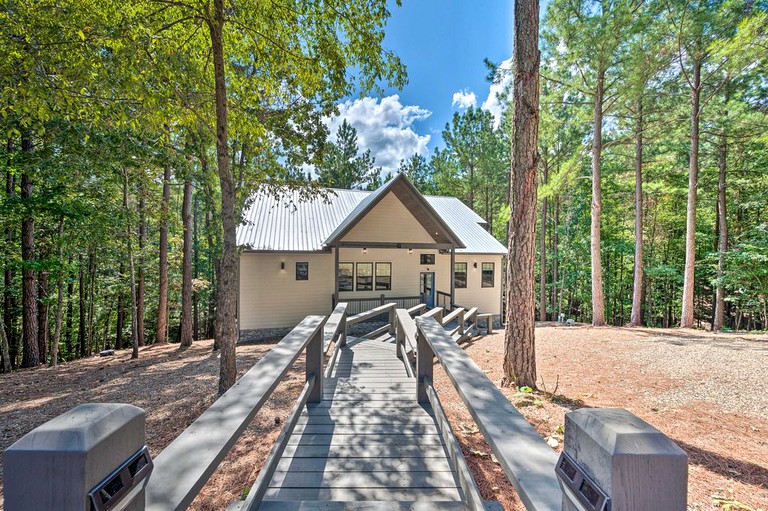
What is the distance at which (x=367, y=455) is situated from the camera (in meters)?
2.56

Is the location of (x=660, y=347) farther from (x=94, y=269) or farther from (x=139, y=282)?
(x=94, y=269)

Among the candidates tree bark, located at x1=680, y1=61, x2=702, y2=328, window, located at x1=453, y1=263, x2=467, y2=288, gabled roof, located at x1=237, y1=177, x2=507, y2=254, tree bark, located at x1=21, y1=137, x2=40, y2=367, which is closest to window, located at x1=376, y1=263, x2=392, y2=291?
gabled roof, located at x1=237, y1=177, x2=507, y2=254

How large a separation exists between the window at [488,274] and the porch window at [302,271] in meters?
8.87

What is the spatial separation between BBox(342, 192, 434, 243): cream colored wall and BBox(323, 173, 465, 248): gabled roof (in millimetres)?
321

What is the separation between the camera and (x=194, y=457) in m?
1.13

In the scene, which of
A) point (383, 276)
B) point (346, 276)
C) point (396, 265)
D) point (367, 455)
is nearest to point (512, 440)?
point (367, 455)

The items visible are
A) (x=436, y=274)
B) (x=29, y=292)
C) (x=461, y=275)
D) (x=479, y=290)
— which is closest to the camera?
(x=29, y=292)

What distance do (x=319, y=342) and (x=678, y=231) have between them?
24.4m

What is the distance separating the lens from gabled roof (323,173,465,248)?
11344 mm

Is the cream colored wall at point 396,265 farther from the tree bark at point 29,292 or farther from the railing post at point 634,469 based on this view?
the railing post at point 634,469

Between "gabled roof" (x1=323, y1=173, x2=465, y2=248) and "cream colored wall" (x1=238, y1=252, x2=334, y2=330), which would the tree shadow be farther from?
"cream colored wall" (x1=238, y1=252, x2=334, y2=330)

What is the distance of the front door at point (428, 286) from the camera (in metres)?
15.3

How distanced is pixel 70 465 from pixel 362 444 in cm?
247

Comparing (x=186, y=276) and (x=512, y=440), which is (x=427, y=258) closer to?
(x=186, y=276)
